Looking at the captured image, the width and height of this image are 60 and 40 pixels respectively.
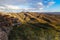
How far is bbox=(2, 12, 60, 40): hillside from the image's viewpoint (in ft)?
9.80

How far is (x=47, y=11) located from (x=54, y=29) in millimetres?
357

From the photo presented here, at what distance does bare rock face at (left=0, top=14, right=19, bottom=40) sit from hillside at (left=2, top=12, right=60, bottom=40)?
6cm

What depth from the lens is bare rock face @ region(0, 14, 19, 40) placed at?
3.01 m

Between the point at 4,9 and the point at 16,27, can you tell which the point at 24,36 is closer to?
the point at 16,27

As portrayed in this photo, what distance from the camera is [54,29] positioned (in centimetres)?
299

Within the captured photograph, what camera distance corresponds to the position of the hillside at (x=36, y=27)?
9.80 feet

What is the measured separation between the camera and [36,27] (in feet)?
9.91

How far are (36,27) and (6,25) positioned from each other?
524 mm

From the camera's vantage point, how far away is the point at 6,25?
3.02 metres

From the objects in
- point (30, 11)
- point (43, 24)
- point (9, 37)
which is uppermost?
point (30, 11)

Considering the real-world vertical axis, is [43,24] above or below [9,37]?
above

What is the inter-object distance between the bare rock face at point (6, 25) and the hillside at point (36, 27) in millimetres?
55

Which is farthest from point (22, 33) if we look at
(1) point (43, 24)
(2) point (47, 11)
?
(2) point (47, 11)

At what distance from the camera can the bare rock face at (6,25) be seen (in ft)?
9.86
